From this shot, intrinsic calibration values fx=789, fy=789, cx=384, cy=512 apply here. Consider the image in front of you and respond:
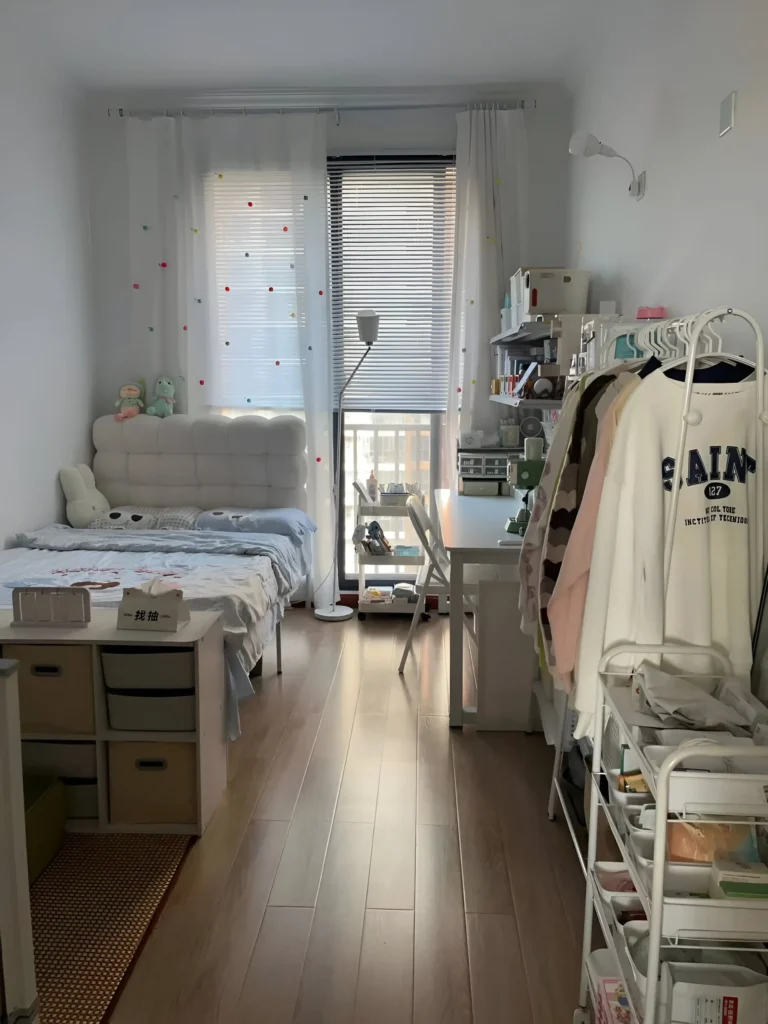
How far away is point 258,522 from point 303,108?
2.32m

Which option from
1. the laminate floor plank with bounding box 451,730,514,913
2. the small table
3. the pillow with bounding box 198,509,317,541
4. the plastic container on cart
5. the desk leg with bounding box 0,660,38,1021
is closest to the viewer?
the desk leg with bounding box 0,660,38,1021

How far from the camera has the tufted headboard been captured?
439 centimetres

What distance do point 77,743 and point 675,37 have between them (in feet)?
9.52

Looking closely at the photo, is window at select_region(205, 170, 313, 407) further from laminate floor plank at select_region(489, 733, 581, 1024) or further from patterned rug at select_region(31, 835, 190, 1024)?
patterned rug at select_region(31, 835, 190, 1024)

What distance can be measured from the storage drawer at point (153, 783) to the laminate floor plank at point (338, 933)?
46 centimetres

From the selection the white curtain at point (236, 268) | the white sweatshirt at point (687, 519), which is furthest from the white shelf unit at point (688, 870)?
the white curtain at point (236, 268)

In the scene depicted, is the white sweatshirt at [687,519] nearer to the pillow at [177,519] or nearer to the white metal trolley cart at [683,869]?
the white metal trolley cart at [683,869]

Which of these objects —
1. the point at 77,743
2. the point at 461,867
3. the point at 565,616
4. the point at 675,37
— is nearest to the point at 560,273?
the point at 675,37

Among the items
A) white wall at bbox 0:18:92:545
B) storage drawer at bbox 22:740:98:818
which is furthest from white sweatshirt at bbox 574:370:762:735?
white wall at bbox 0:18:92:545

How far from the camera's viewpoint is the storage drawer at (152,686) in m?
2.30

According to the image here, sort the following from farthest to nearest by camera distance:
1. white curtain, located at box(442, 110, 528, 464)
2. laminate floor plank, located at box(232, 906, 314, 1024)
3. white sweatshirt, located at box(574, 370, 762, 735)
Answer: white curtain, located at box(442, 110, 528, 464) < laminate floor plank, located at box(232, 906, 314, 1024) < white sweatshirt, located at box(574, 370, 762, 735)

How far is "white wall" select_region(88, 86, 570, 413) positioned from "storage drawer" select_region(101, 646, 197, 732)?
2.73m

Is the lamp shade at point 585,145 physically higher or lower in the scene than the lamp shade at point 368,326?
higher

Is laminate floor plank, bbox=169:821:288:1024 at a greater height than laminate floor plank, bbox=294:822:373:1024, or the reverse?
laminate floor plank, bbox=169:821:288:1024
